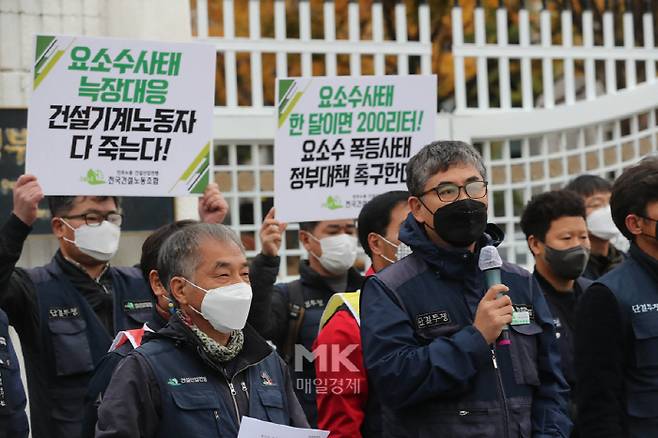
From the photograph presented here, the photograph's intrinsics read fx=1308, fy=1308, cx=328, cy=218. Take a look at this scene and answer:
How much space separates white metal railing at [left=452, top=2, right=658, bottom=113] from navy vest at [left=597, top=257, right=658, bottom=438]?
615 cm

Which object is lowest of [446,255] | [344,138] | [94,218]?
[446,255]

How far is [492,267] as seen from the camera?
451 cm

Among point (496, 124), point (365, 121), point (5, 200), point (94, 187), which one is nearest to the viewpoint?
point (94, 187)

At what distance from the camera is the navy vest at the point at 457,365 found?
447 cm

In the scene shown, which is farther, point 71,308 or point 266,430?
point 71,308

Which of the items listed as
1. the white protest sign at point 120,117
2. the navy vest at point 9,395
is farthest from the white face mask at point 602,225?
the navy vest at point 9,395

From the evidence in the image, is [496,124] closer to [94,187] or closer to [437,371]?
[94,187]

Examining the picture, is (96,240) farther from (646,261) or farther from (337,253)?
(646,261)

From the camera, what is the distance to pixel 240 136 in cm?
1023

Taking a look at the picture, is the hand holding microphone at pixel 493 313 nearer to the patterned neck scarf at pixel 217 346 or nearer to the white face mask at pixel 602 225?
the patterned neck scarf at pixel 217 346

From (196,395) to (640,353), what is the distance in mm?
1712

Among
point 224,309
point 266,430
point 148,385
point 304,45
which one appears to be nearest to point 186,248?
point 224,309

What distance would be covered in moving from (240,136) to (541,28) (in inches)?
116

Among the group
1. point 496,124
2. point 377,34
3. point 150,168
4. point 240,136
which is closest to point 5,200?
point 240,136
